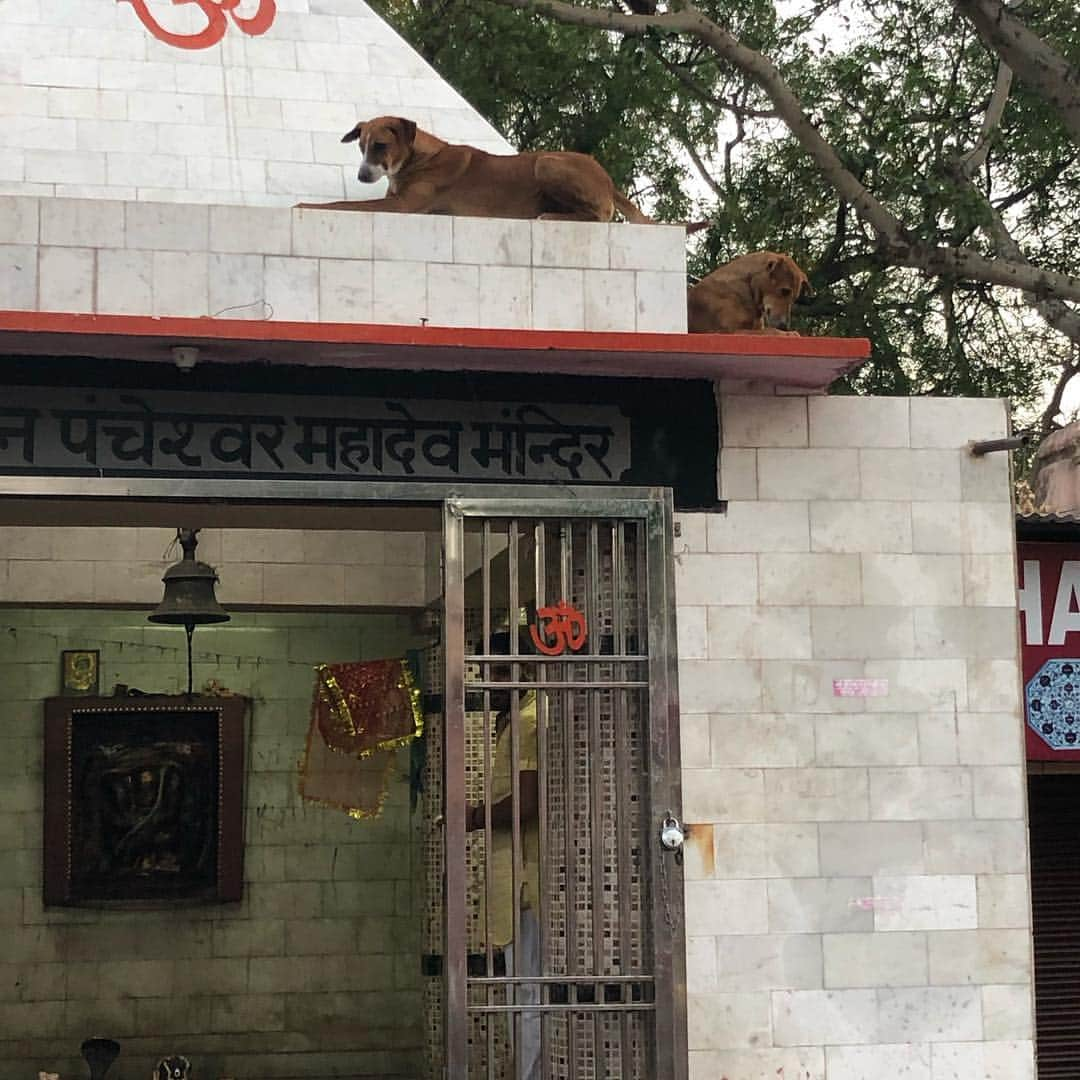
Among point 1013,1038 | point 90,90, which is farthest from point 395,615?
point 1013,1038

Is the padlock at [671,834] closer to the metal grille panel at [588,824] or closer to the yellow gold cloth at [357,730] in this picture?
the metal grille panel at [588,824]

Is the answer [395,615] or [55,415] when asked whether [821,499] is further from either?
[395,615]

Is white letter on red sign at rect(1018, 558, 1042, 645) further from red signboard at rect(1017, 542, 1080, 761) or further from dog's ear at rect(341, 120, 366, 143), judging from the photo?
dog's ear at rect(341, 120, 366, 143)

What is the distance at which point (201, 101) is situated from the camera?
793 centimetres

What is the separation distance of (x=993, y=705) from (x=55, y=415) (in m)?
4.03

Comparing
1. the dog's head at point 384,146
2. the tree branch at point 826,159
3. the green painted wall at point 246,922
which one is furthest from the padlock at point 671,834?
the tree branch at point 826,159

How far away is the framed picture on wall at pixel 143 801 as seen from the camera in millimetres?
10523

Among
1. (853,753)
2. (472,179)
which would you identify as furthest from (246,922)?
(472,179)

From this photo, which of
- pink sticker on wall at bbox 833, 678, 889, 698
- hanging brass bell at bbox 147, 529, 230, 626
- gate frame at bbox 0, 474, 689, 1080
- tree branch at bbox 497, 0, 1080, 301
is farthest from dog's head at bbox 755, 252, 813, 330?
tree branch at bbox 497, 0, 1080, 301

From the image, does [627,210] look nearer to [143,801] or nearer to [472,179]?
[472,179]

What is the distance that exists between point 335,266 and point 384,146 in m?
0.67

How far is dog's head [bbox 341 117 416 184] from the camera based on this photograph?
718 centimetres

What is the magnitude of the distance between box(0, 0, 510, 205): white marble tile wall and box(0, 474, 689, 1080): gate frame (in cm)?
157

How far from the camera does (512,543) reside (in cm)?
664
